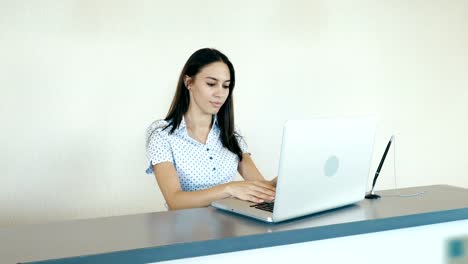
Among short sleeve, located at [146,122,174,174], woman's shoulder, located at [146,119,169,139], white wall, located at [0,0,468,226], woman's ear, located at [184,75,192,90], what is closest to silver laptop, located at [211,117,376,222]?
short sleeve, located at [146,122,174,174]

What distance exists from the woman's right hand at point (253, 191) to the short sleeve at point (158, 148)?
516 mm

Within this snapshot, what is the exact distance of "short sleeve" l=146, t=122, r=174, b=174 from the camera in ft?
Answer: 8.53

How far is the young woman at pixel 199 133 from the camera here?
8.68ft

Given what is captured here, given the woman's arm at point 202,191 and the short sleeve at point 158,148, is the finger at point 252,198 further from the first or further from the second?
the short sleeve at point 158,148

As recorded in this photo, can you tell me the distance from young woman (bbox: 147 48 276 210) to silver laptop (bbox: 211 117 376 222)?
580 millimetres

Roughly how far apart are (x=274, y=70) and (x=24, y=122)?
171cm

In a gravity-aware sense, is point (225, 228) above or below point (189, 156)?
below

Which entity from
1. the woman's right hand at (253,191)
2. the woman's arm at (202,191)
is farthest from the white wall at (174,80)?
the woman's right hand at (253,191)

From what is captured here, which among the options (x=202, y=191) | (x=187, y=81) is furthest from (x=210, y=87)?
(x=202, y=191)

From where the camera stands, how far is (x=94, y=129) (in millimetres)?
3535

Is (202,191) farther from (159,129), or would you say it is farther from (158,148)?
(159,129)

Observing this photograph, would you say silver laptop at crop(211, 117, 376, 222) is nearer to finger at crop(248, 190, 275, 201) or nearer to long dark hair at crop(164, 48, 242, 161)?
finger at crop(248, 190, 275, 201)

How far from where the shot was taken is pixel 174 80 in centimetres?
373

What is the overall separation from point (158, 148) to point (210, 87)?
1.25 ft
